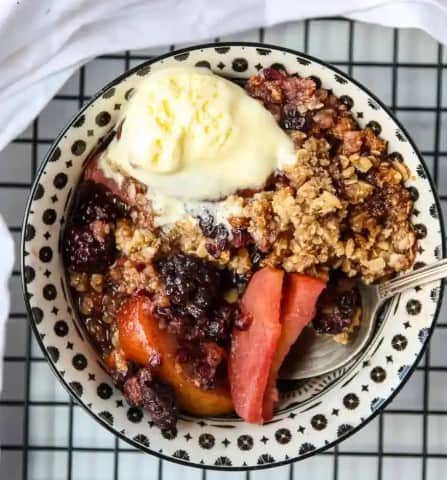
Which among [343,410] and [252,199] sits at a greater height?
[252,199]

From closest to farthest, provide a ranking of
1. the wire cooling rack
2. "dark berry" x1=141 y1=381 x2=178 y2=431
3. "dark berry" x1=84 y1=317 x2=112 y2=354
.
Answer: "dark berry" x1=141 y1=381 x2=178 y2=431 < "dark berry" x1=84 y1=317 x2=112 y2=354 < the wire cooling rack

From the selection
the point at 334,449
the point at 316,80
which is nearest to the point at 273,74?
the point at 316,80

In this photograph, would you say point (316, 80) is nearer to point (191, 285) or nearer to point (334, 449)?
point (191, 285)

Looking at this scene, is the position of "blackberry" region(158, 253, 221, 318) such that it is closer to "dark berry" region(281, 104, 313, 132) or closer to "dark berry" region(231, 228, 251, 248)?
"dark berry" region(231, 228, 251, 248)

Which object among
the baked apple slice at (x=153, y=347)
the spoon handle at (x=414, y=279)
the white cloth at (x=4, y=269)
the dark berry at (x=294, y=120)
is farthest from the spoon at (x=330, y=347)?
the white cloth at (x=4, y=269)

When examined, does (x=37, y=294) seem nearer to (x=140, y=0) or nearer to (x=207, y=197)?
(x=207, y=197)

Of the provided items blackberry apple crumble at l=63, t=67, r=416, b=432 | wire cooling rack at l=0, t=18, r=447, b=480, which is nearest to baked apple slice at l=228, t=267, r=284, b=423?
blackberry apple crumble at l=63, t=67, r=416, b=432

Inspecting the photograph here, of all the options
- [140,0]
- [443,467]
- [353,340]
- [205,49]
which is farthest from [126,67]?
[443,467]

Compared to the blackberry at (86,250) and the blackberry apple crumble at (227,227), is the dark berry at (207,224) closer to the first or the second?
the blackberry apple crumble at (227,227)
